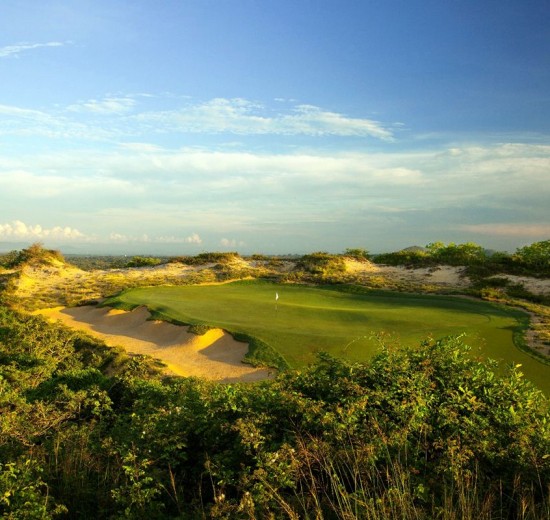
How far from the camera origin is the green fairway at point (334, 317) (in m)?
16.4

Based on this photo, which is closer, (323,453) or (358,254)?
(323,453)

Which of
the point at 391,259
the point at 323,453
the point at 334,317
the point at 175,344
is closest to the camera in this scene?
the point at 323,453

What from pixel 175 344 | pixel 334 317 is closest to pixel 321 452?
pixel 175 344

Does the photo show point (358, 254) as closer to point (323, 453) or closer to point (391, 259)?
point (391, 259)

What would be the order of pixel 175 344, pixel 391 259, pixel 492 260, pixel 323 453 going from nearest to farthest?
pixel 323 453 < pixel 175 344 < pixel 492 260 < pixel 391 259

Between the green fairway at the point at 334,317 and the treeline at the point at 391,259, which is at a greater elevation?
the treeline at the point at 391,259

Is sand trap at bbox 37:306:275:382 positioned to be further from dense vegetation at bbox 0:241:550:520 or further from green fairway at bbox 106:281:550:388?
dense vegetation at bbox 0:241:550:520

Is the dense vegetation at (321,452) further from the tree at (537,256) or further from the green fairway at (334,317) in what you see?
the tree at (537,256)

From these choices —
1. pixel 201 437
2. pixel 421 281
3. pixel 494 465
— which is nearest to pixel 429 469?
pixel 494 465

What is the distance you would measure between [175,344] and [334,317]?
733cm

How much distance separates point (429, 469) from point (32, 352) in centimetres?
1449

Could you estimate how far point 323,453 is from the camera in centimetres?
549

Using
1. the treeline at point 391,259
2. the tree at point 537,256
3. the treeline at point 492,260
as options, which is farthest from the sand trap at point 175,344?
the tree at point 537,256

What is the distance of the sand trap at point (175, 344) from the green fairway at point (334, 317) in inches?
→ 29.0
